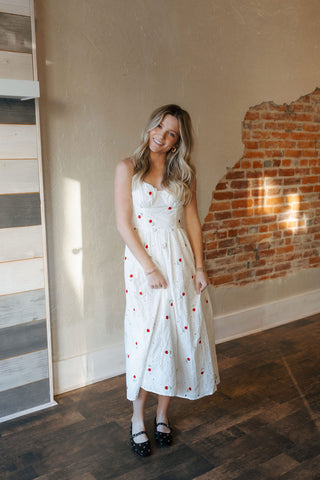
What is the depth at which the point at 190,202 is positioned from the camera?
246cm

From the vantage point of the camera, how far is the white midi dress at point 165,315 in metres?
2.27

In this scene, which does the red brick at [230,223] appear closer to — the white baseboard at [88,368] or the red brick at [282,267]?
the red brick at [282,267]

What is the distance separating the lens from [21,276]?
2621 mm

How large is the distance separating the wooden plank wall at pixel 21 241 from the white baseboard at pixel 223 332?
206 mm

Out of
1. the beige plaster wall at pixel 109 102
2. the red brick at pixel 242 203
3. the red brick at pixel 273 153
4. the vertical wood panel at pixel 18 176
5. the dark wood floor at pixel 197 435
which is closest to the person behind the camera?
the dark wood floor at pixel 197 435

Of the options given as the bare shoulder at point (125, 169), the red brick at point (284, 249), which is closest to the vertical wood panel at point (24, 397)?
the bare shoulder at point (125, 169)

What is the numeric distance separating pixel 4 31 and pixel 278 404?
2.44 m

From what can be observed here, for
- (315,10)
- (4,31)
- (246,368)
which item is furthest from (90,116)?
(315,10)

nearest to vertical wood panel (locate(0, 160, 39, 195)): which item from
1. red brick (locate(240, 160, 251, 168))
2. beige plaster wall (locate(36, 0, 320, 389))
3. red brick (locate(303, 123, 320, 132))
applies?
beige plaster wall (locate(36, 0, 320, 389))

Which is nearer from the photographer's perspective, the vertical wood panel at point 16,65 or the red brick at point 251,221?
the vertical wood panel at point 16,65

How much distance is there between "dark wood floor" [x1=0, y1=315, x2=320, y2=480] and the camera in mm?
2201

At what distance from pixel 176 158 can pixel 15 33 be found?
102cm

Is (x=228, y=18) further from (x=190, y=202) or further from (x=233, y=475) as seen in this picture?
(x=233, y=475)

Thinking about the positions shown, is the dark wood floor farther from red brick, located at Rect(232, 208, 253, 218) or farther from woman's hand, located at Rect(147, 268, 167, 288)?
red brick, located at Rect(232, 208, 253, 218)
